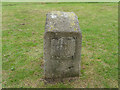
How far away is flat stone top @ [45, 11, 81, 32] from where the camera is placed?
4582 mm

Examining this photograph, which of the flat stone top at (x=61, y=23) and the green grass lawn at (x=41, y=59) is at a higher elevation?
the flat stone top at (x=61, y=23)

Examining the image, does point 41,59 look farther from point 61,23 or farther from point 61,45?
point 61,23

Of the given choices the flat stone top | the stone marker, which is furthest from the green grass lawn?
the flat stone top

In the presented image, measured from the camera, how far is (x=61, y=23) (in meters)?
4.69

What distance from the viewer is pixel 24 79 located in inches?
209

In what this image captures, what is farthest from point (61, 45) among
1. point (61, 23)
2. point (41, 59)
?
point (41, 59)

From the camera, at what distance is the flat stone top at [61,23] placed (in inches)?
180

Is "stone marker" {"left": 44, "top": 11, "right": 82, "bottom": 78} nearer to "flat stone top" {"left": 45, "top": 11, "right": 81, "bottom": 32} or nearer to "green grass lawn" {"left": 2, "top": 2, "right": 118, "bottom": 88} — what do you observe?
"flat stone top" {"left": 45, "top": 11, "right": 81, "bottom": 32}

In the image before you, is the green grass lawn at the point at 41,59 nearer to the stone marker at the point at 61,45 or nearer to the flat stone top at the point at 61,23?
the stone marker at the point at 61,45

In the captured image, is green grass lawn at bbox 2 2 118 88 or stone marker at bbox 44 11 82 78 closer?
stone marker at bbox 44 11 82 78

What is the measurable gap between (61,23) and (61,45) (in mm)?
737

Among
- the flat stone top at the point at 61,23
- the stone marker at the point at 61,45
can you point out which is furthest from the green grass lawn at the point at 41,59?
the flat stone top at the point at 61,23

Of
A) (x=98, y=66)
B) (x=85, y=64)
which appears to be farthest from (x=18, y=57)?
(x=98, y=66)

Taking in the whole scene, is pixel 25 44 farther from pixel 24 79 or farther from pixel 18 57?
pixel 24 79
